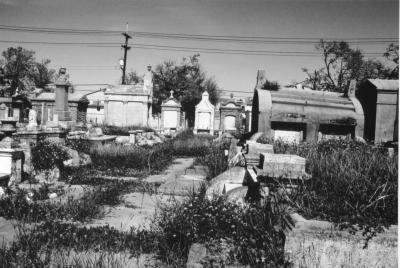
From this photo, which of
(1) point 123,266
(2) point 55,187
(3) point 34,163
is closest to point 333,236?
(1) point 123,266

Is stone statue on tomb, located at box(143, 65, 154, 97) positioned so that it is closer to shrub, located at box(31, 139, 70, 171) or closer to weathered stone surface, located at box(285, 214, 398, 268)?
shrub, located at box(31, 139, 70, 171)

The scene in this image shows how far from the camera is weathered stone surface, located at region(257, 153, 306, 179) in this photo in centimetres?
349

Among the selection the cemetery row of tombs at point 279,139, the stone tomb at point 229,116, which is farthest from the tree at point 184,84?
the cemetery row of tombs at point 279,139

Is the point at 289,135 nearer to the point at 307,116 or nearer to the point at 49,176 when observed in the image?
the point at 307,116

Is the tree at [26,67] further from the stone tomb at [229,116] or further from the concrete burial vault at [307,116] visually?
the concrete burial vault at [307,116]

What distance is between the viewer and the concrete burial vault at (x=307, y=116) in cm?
943

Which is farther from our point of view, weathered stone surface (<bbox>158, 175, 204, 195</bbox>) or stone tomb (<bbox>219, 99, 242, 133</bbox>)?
stone tomb (<bbox>219, 99, 242, 133</bbox>)

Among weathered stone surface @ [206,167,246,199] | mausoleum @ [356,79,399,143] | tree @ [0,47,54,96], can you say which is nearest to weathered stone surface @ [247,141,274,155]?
weathered stone surface @ [206,167,246,199]

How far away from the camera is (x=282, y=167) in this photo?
3.56 meters

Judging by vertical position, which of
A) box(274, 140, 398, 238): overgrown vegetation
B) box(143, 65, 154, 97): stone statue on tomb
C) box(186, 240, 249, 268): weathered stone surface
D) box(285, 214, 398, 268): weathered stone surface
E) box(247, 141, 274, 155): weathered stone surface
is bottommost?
box(186, 240, 249, 268): weathered stone surface

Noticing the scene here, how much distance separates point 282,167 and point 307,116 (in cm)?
651

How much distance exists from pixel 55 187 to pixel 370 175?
5.59m

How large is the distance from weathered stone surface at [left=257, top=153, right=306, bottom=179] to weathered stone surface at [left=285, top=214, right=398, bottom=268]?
79 centimetres

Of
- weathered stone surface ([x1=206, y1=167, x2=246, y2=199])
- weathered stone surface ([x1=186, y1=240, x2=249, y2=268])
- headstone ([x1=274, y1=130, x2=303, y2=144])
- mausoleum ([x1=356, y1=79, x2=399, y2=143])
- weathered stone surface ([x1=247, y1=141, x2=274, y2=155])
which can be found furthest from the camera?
headstone ([x1=274, y1=130, x2=303, y2=144])
